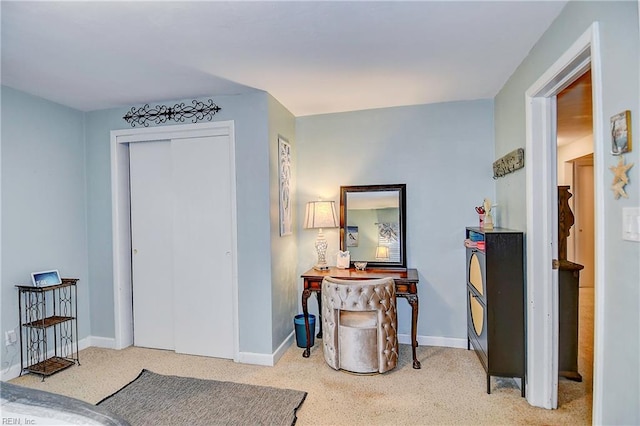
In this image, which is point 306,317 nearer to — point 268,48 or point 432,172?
point 432,172

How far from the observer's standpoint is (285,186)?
3.42 m

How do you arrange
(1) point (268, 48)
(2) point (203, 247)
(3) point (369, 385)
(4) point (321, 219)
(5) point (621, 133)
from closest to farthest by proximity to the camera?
(5) point (621, 133)
(1) point (268, 48)
(3) point (369, 385)
(2) point (203, 247)
(4) point (321, 219)

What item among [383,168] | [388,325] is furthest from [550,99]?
[388,325]

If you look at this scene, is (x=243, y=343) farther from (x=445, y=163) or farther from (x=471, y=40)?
(x=471, y=40)

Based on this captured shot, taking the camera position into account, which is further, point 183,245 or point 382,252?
point 382,252

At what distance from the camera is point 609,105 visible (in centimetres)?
140

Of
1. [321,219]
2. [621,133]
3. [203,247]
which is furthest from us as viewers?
[321,219]

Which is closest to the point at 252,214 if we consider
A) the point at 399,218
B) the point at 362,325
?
the point at 362,325

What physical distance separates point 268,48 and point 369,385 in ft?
8.14

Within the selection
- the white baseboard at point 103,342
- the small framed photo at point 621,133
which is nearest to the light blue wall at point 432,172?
the small framed photo at point 621,133

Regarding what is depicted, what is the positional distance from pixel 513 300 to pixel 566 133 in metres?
Answer: 3.60

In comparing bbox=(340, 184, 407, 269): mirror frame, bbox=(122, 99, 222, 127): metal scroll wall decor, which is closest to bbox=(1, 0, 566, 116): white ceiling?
bbox=(122, 99, 222, 127): metal scroll wall decor

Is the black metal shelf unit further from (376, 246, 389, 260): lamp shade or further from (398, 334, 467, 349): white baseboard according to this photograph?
(398, 334, 467, 349): white baseboard

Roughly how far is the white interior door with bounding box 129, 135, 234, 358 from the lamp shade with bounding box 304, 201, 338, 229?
797 mm
